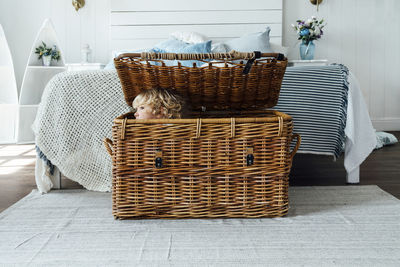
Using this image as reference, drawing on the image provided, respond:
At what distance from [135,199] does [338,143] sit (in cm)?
113

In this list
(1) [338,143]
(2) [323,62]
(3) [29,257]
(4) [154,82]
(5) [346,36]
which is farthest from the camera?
(5) [346,36]

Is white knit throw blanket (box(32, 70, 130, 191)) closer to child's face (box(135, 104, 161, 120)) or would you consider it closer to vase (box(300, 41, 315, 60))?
child's face (box(135, 104, 161, 120))

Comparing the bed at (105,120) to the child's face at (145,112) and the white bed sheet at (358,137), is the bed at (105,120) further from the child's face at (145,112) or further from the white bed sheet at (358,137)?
the child's face at (145,112)

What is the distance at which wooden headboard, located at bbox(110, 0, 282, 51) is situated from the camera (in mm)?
3840

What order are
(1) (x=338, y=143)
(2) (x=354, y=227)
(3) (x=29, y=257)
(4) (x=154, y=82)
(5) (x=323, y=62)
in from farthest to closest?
(5) (x=323, y=62) < (1) (x=338, y=143) < (4) (x=154, y=82) < (2) (x=354, y=227) < (3) (x=29, y=257)

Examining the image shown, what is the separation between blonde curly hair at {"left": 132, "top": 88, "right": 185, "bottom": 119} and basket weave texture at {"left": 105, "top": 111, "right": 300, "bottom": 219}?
0.58 feet

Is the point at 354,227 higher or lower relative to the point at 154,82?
lower

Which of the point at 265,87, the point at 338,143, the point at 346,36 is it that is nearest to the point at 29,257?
the point at 265,87

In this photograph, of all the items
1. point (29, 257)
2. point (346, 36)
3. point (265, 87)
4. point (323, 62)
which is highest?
point (346, 36)

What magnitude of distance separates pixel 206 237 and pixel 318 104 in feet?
3.34

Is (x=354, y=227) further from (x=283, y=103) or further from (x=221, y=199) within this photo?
(x=283, y=103)

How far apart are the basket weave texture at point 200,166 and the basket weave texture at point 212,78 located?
20 cm

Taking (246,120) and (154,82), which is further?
(154,82)

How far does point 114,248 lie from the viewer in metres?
1.19
